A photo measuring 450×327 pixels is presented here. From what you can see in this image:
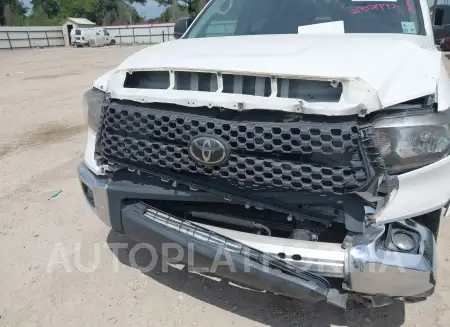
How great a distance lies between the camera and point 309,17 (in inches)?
134

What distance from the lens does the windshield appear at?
3.21m

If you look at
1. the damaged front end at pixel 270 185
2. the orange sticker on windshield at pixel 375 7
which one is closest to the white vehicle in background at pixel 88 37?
the orange sticker on windshield at pixel 375 7

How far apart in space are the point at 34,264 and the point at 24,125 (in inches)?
186

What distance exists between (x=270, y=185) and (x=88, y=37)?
1591 inches

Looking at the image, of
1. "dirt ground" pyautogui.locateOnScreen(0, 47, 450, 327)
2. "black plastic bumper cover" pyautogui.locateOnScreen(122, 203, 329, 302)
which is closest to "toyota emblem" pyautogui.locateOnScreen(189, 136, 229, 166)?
"black plastic bumper cover" pyautogui.locateOnScreen(122, 203, 329, 302)

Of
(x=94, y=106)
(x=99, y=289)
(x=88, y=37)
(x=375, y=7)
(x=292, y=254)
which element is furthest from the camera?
(x=88, y=37)

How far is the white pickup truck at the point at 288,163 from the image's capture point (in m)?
1.91

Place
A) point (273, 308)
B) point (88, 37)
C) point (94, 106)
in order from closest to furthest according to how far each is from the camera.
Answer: point (94, 106) < point (273, 308) < point (88, 37)

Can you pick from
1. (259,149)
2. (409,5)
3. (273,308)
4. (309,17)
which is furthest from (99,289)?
(409,5)

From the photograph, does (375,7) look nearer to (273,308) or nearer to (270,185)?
(270,185)

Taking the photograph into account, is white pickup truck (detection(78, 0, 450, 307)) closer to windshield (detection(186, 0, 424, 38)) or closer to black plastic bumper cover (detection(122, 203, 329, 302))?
black plastic bumper cover (detection(122, 203, 329, 302))

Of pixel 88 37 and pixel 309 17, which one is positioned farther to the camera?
pixel 88 37

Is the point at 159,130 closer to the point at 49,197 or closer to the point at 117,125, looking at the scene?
the point at 117,125

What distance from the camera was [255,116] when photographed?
78.5 inches
